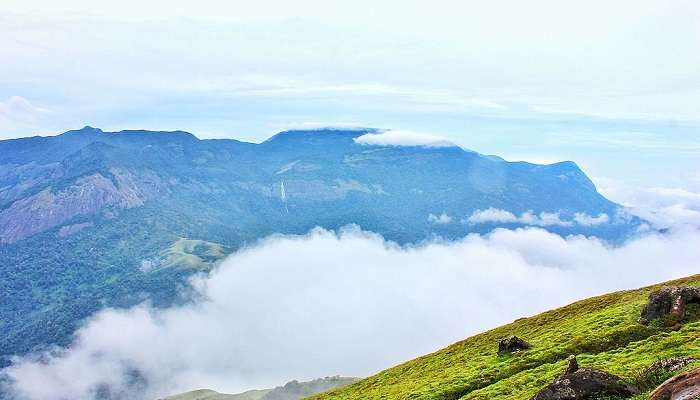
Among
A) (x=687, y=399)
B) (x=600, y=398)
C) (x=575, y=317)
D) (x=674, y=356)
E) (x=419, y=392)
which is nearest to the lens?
(x=687, y=399)

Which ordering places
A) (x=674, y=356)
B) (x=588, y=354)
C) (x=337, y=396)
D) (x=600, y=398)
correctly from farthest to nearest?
(x=337, y=396), (x=588, y=354), (x=674, y=356), (x=600, y=398)

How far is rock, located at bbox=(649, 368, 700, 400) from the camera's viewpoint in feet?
92.9

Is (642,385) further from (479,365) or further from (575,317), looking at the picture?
(575,317)

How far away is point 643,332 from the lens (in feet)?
169

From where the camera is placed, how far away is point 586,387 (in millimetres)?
35500

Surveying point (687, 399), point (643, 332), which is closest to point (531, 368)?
point (643, 332)

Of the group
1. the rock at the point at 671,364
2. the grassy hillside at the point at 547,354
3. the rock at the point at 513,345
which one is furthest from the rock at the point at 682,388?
the rock at the point at 513,345

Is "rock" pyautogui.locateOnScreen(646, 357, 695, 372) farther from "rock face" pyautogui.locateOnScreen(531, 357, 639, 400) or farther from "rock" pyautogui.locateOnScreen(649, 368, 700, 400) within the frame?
"rock" pyautogui.locateOnScreen(649, 368, 700, 400)

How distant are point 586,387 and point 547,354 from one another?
19.5 metres

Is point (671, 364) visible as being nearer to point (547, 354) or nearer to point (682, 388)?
point (682, 388)

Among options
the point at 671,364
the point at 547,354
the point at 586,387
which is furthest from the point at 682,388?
the point at 547,354

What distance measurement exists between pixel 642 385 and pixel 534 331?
34158 millimetres

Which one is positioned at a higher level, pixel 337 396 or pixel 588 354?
pixel 588 354

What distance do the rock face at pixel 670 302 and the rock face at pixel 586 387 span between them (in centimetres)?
2035
